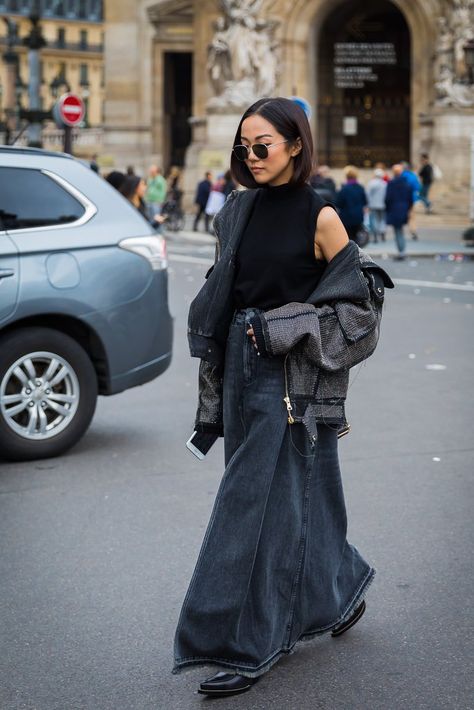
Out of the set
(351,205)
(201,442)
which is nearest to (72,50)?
(351,205)

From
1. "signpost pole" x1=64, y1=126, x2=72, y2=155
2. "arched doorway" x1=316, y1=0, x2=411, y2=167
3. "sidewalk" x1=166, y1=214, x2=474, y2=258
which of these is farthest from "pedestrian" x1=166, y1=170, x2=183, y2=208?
"signpost pole" x1=64, y1=126, x2=72, y2=155

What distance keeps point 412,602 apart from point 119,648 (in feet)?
3.97

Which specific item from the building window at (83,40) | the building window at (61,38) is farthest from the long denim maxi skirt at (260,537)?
the building window at (83,40)

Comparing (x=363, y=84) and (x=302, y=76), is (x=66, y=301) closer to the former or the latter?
(x=302, y=76)

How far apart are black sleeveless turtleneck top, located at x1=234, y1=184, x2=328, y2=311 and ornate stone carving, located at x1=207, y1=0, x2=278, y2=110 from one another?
128 feet

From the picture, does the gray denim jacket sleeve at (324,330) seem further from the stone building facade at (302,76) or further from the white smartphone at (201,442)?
the stone building facade at (302,76)

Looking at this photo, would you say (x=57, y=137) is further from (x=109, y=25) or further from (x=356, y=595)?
(x=356, y=595)

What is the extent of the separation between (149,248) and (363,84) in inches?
1592

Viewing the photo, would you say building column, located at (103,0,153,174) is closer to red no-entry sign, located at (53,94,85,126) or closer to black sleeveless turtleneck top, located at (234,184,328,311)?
red no-entry sign, located at (53,94,85,126)

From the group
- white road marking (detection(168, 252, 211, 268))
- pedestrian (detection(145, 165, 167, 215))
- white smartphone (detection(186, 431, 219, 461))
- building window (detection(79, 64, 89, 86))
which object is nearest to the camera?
white smartphone (detection(186, 431, 219, 461))

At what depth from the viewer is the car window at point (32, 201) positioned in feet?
26.7

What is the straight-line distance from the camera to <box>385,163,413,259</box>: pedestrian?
25906mm

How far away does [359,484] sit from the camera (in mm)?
7492

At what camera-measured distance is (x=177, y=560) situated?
237 inches
